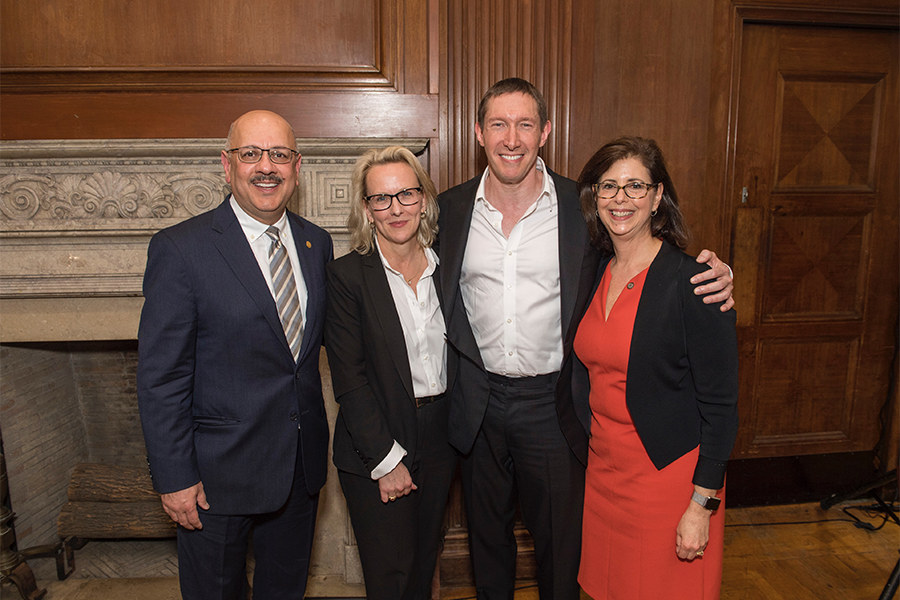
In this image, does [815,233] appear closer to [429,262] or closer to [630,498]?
[630,498]

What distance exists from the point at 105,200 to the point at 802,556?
3.47 metres

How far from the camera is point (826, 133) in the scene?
2766 mm

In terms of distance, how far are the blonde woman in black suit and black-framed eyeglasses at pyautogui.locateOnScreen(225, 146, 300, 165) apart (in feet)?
0.82

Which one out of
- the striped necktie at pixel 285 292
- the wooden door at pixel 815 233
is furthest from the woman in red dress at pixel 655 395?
the wooden door at pixel 815 233

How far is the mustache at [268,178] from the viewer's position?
1471 millimetres

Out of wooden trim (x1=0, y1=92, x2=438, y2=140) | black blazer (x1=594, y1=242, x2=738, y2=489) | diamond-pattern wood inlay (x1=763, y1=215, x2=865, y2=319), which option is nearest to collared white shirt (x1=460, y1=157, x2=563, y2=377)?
black blazer (x1=594, y1=242, x2=738, y2=489)

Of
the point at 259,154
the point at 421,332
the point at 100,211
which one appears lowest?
the point at 421,332

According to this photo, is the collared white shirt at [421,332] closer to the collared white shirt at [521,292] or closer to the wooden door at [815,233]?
the collared white shirt at [521,292]

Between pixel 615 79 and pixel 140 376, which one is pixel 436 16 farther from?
pixel 140 376

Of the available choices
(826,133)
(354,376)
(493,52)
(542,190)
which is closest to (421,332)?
(354,376)

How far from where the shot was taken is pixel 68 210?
2.09 m

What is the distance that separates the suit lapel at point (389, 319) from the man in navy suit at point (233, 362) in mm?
184

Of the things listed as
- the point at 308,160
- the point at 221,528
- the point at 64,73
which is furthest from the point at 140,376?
the point at 64,73

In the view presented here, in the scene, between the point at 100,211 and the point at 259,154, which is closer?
the point at 259,154
